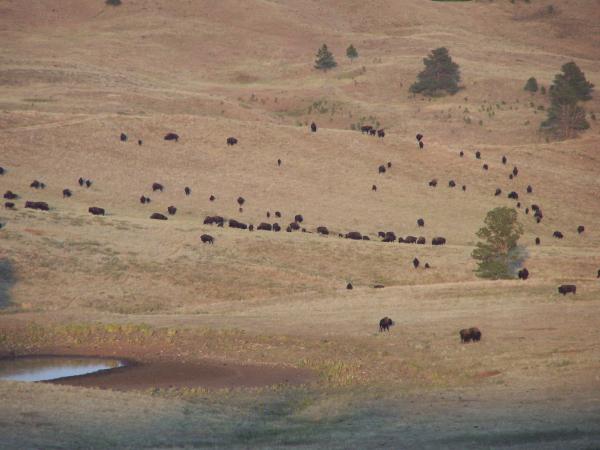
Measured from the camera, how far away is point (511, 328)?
34719 mm

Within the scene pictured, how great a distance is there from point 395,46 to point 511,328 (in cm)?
11213

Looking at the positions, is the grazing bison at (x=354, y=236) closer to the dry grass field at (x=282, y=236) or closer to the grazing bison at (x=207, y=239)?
the dry grass field at (x=282, y=236)

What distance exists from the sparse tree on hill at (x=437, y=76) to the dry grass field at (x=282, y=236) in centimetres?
209

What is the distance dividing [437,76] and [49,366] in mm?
93221

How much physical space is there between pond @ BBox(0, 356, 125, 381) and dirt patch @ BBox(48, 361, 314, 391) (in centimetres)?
81

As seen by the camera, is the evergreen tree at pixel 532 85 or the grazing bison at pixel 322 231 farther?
the evergreen tree at pixel 532 85

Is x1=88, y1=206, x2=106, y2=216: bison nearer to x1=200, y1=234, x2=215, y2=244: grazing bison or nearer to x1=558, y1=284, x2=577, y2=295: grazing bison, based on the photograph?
x1=200, y1=234, x2=215, y2=244: grazing bison

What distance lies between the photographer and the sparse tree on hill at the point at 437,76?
12144 centimetres

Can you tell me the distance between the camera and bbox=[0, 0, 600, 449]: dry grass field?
24.9m

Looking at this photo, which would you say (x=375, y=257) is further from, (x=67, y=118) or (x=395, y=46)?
(x=395, y=46)

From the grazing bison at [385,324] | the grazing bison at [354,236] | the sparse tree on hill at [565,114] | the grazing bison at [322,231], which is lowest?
the grazing bison at [385,324]

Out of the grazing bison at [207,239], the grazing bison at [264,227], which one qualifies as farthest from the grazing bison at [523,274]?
the grazing bison at [207,239]

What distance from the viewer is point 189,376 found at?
32438mm

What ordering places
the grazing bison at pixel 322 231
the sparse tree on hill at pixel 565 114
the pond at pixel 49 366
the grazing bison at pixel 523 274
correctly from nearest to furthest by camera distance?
the pond at pixel 49 366, the grazing bison at pixel 523 274, the grazing bison at pixel 322 231, the sparse tree on hill at pixel 565 114
